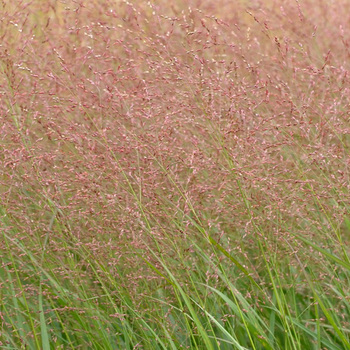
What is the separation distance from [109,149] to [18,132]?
438 mm

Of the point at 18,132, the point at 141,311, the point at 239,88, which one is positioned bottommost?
the point at 141,311

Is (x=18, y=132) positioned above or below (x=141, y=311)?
above

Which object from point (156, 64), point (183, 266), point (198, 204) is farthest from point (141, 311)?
point (156, 64)

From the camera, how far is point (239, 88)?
215cm

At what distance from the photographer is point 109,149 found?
1.92 metres

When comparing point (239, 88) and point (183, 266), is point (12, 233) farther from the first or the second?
point (239, 88)

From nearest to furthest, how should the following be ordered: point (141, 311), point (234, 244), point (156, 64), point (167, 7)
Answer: point (141, 311) < point (156, 64) < point (234, 244) < point (167, 7)

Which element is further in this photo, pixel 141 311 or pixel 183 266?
pixel 141 311

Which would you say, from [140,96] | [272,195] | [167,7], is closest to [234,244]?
[272,195]

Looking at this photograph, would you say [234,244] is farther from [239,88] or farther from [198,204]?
[239,88]

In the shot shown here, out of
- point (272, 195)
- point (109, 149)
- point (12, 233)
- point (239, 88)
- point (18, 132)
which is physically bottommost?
point (12, 233)

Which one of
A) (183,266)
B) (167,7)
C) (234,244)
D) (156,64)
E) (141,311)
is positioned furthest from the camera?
(167,7)

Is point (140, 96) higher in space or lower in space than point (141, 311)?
higher

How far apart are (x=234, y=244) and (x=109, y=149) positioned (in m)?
0.79
